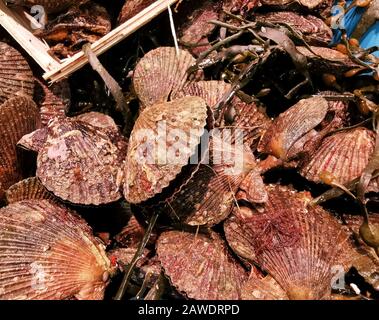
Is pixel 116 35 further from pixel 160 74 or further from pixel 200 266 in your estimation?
pixel 200 266

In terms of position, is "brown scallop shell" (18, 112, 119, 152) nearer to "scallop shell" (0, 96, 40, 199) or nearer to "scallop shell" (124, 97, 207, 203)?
"scallop shell" (0, 96, 40, 199)

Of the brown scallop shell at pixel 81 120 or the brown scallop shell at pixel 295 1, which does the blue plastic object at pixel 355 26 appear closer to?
the brown scallop shell at pixel 295 1

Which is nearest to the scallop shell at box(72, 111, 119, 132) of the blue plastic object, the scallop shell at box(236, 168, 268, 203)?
the scallop shell at box(236, 168, 268, 203)

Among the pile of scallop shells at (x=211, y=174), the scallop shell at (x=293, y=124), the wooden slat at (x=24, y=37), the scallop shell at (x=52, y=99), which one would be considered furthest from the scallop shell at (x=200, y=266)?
the wooden slat at (x=24, y=37)

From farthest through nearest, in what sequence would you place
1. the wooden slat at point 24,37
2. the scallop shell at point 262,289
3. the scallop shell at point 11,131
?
the wooden slat at point 24,37 < the scallop shell at point 11,131 < the scallop shell at point 262,289

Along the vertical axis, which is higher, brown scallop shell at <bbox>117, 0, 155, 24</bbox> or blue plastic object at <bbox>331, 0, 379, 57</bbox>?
brown scallop shell at <bbox>117, 0, 155, 24</bbox>

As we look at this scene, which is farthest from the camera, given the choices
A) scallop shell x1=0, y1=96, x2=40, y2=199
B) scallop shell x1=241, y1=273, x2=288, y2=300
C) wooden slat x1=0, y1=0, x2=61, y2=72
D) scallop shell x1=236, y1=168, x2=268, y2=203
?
wooden slat x1=0, y1=0, x2=61, y2=72

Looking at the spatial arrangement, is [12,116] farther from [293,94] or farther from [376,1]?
[376,1]
